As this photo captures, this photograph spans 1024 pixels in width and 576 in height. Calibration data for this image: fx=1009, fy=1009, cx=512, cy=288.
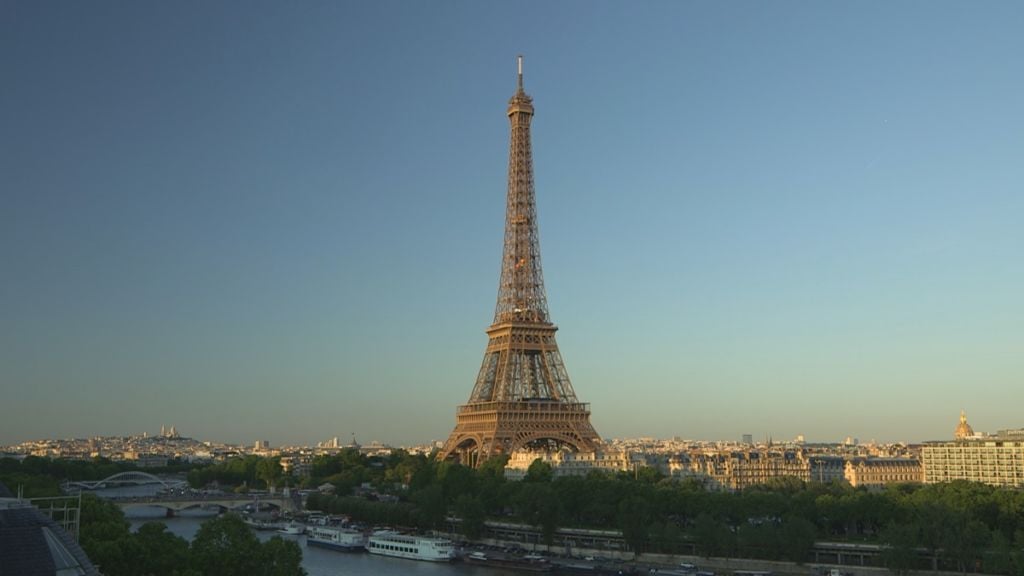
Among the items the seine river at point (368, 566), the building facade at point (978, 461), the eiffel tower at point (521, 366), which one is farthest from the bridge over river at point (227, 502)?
the building facade at point (978, 461)

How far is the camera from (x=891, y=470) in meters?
95.6

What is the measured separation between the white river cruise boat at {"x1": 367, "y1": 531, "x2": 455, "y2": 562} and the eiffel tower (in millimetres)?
13616

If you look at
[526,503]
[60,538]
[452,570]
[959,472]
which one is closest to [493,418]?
[526,503]

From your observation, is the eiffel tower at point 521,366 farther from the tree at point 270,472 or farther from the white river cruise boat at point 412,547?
the tree at point 270,472

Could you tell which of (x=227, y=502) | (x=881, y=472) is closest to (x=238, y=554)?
(x=227, y=502)

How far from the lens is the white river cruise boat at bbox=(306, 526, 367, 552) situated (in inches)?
2385

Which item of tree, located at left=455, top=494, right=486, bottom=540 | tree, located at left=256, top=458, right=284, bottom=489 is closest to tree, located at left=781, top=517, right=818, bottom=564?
tree, located at left=455, top=494, right=486, bottom=540

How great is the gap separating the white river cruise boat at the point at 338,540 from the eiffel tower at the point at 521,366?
1270cm

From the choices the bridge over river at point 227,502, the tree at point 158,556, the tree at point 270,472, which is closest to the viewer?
the tree at point 158,556

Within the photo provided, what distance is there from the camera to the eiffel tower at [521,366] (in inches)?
2835

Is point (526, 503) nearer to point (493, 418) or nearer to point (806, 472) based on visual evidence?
point (493, 418)

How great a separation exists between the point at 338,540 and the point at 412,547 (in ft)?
25.6

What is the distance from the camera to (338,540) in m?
61.4

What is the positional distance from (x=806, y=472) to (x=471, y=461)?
3191 centimetres
